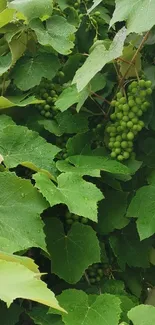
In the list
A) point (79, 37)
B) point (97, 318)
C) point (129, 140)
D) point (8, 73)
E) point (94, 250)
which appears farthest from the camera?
point (79, 37)

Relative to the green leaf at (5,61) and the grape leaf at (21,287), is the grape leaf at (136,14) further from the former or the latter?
the grape leaf at (21,287)

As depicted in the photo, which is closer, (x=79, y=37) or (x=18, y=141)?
(x=18, y=141)

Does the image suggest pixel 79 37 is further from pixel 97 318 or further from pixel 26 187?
pixel 97 318

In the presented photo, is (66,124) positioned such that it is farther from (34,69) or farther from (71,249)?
(71,249)

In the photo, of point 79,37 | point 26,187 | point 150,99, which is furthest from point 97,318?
point 79,37

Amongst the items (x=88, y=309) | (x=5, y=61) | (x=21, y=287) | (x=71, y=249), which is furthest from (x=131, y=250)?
(x=21, y=287)

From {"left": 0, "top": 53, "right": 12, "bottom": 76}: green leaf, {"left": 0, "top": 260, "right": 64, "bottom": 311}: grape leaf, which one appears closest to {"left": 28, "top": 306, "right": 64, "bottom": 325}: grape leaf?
{"left": 0, "top": 260, "right": 64, "bottom": 311}: grape leaf

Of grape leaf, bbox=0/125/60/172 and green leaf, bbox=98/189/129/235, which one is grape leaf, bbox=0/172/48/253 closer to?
grape leaf, bbox=0/125/60/172
